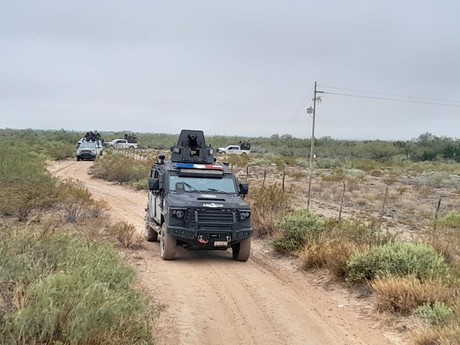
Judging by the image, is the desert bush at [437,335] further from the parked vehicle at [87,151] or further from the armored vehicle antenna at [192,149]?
the parked vehicle at [87,151]

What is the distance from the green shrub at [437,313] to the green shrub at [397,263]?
4.08 ft

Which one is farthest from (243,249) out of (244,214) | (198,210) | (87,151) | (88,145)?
(88,145)

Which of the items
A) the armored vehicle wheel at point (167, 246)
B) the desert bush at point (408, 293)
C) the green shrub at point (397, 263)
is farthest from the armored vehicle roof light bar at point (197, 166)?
the desert bush at point (408, 293)

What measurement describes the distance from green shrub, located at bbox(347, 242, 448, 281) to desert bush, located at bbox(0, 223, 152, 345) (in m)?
4.31

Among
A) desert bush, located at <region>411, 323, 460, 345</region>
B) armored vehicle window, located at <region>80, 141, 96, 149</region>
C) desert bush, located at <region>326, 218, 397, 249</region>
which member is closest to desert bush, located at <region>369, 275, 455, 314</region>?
desert bush, located at <region>411, 323, 460, 345</region>

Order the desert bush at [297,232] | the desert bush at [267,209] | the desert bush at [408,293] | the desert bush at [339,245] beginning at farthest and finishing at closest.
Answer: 1. the desert bush at [267,209]
2. the desert bush at [297,232]
3. the desert bush at [339,245]
4. the desert bush at [408,293]

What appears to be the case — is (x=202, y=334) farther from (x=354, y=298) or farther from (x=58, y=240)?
(x=354, y=298)

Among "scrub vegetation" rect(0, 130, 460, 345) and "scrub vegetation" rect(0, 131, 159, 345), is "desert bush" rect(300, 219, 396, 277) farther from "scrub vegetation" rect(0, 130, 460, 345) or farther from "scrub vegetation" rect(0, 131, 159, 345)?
"scrub vegetation" rect(0, 131, 159, 345)

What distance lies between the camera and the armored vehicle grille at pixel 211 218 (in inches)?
385

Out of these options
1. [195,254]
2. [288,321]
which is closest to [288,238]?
[195,254]

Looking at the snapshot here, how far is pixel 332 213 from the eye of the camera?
18453 millimetres

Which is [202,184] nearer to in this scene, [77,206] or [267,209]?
[267,209]

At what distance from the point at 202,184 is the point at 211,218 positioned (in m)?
1.46

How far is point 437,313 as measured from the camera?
641 cm
